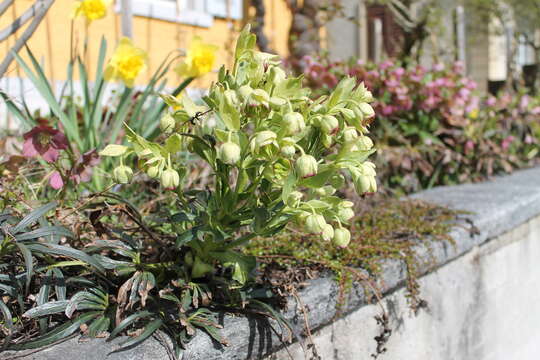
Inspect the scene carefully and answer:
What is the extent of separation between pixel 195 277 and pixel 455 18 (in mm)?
8015

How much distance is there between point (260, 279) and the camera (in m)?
1.50

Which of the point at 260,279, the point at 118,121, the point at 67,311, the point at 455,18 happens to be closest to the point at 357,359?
the point at 260,279

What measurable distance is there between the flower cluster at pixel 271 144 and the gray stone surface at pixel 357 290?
0.25 meters

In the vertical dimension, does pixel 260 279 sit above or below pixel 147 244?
below

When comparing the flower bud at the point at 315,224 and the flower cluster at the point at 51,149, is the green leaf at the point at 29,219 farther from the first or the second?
the flower bud at the point at 315,224

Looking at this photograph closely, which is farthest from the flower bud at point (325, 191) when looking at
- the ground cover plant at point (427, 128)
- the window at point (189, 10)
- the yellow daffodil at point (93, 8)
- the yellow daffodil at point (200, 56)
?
the window at point (189, 10)

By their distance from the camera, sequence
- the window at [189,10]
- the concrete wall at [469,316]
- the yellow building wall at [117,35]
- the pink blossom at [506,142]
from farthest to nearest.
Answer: the window at [189,10] < the pink blossom at [506,142] < the yellow building wall at [117,35] < the concrete wall at [469,316]

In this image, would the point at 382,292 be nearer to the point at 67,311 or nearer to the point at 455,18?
the point at 67,311

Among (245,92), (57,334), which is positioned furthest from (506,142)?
(57,334)

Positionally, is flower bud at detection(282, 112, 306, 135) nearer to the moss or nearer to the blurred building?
the moss

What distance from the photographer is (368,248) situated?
5.93 feet

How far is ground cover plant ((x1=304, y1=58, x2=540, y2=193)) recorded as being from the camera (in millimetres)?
3469

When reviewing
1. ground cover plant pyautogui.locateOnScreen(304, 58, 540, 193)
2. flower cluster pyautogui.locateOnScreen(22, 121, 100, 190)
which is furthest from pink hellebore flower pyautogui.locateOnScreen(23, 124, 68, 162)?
ground cover plant pyautogui.locateOnScreen(304, 58, 540, 193)

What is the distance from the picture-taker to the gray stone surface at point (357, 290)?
1.13 metres
